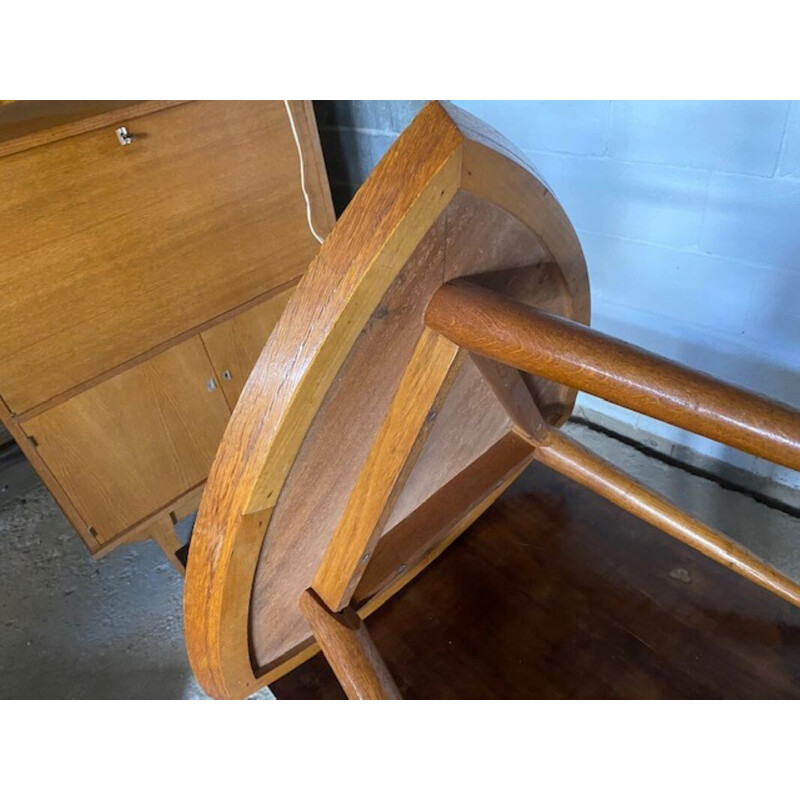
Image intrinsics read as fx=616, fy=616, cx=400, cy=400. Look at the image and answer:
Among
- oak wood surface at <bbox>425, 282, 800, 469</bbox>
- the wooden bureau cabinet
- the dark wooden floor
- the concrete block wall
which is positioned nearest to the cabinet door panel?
the wooden bureau cabinet

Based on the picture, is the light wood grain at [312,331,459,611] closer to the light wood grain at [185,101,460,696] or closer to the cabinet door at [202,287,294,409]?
the light wood grain at [185,101,460,696]

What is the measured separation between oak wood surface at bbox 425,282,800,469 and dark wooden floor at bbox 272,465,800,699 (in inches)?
16.4

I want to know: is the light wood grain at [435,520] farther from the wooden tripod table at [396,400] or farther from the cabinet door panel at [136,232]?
→ the cabinet door panel at [136,232]

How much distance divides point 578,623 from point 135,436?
3.12 ft

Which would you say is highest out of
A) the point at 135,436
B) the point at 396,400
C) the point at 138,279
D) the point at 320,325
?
the point at 320,325

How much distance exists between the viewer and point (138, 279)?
117 centimetres

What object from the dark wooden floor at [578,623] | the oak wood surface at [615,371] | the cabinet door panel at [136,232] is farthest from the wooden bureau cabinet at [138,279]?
the oak wood surface at [615,371]

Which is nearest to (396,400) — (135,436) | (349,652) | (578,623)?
(349,652)

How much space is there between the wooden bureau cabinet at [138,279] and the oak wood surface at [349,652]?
29.8 inches

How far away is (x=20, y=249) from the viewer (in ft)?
3.29

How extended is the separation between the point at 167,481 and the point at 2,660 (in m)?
0.51

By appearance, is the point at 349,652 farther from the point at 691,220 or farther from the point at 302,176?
the point at 302,176

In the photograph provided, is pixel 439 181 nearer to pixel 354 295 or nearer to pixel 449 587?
pixel 354 295

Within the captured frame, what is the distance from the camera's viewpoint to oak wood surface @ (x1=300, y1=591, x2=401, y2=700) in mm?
601
